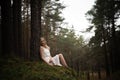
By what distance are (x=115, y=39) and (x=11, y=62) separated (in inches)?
832

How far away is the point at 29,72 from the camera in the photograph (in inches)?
238

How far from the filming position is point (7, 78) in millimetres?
5840

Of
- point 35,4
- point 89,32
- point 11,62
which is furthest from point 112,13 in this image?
point 11,62

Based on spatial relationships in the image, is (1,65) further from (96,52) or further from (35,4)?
(96,52)

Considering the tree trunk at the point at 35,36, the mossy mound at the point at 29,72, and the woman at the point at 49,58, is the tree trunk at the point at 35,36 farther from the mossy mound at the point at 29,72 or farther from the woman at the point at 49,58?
the mossy mound at the point at 29,72

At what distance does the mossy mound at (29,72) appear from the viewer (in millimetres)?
5801

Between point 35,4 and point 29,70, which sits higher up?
point 35,4

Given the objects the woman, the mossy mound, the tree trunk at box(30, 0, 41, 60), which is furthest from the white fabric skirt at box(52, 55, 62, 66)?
the mossy mound

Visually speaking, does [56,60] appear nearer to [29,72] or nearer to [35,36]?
[35,36]

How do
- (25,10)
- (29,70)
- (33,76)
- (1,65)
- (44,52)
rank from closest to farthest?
1. (33,76)
2. (29,70)
3. (1,65)
4. (44,52)
5. (25,10)

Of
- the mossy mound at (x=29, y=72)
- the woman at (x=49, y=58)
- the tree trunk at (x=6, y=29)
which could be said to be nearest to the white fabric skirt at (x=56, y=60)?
the woman at (x=49, y=58)

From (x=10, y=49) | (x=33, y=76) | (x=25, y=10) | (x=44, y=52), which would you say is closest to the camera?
(x=33, y=76)

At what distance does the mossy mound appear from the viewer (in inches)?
→ 228

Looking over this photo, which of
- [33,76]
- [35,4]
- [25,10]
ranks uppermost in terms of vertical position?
[25,10]
